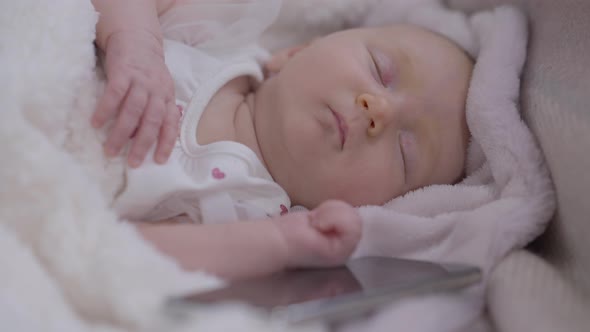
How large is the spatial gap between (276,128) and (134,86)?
0.26m

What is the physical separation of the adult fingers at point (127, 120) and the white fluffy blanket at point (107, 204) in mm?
27

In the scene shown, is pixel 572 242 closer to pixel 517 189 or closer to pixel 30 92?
pixel 517 189

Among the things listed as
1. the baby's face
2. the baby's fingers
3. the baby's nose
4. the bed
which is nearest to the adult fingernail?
the baby's fingers

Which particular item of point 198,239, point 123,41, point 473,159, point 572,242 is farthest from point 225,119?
point 572,242

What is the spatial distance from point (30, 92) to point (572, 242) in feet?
2.49

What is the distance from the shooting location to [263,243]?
773 millimetres

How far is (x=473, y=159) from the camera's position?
106cm

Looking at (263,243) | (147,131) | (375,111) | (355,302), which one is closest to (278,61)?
(375,111)

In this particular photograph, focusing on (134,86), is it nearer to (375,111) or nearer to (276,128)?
(276,128)

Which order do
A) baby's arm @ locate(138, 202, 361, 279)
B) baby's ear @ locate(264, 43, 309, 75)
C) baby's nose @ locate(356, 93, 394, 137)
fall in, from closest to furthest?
1. baby's arm @ locate(138, 202, 361, 279)
2. baby's nose @ locate(356, 93, 394, 137)
3. baby's ear @ locate(264, 43, 309, 75)

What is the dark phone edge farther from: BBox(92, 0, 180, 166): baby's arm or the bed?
A: BBox(92, 0, 180, 166): baby's arm

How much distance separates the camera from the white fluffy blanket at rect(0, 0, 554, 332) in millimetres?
620

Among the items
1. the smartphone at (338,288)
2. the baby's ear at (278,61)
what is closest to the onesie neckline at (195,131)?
the baby's ear at (278,61)

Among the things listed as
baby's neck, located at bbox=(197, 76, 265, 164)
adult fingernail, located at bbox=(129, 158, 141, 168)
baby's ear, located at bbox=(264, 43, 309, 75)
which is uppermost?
adult fingernail, located at bbox=(129, 158, 141, 168)
